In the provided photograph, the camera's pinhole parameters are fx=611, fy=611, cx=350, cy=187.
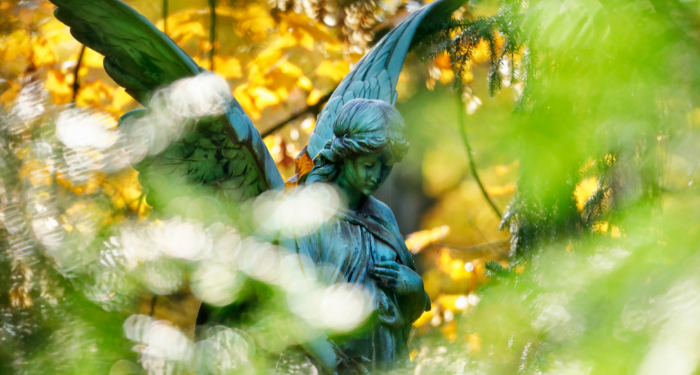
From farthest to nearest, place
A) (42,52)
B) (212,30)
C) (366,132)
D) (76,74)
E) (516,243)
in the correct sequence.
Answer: (212,30) → (76,74) → (42,52) → (516,243) → (366,132)

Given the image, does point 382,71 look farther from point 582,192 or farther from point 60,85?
point 60,85

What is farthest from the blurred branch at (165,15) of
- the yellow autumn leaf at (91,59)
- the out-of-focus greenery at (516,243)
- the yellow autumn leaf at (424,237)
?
the out-of-focus greenery at (516,243)

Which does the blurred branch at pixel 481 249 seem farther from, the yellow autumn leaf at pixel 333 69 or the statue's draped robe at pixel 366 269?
the statue's draped robe at pixel 366 269

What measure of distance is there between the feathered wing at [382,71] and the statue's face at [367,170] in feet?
1.48

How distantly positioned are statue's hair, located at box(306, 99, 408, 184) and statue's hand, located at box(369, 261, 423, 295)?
0.27m

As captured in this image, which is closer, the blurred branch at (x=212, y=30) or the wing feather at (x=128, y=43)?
the wing feather at (x=128, y=43)

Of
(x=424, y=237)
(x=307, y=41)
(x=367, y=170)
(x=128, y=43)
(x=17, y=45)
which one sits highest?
(x=128, y=43)

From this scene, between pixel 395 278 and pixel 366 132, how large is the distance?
0.37m

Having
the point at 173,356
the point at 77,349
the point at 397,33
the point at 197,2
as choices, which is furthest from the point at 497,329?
the point at 197,2

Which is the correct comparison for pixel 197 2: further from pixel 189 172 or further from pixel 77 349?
pixel 77 349

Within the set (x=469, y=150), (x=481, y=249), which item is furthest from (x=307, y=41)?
(x=481, y=249)

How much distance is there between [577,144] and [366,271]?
868mm

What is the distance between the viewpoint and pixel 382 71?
82.4 inches

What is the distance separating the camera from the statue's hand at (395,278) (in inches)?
59.6
